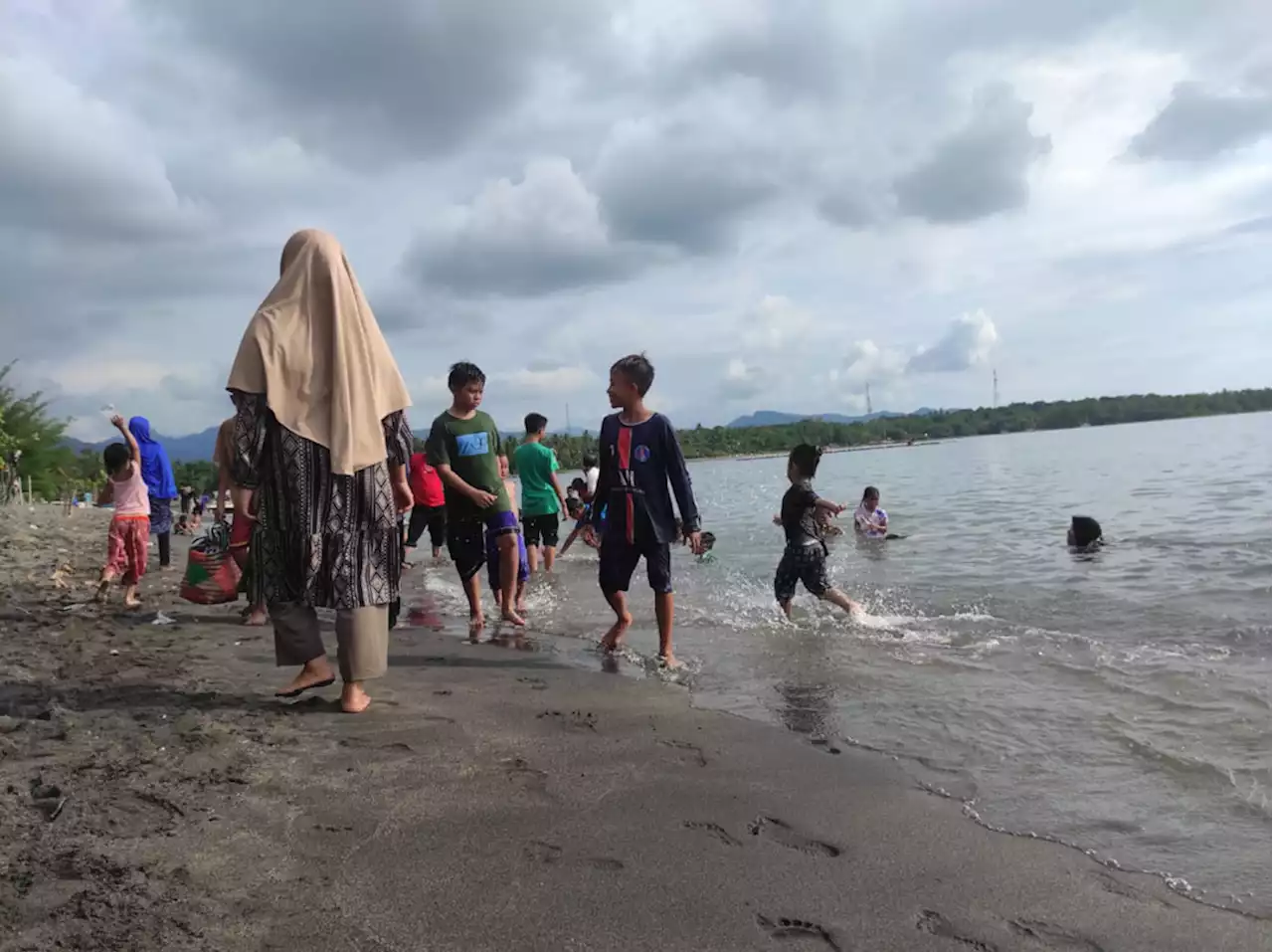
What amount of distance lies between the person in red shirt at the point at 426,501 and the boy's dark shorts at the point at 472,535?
3690 millimetres

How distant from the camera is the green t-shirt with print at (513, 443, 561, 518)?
27.6 feet

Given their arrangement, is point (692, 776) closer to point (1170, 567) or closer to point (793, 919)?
point (793, 919)

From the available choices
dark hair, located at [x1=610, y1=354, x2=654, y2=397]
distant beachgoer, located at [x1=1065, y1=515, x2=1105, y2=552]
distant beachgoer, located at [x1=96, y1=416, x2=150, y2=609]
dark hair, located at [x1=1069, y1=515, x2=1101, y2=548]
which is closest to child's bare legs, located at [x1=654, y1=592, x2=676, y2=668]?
dark hair, located at [x1=610, y1=354, x2=654, y2=397]

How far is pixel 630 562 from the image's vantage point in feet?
19.3

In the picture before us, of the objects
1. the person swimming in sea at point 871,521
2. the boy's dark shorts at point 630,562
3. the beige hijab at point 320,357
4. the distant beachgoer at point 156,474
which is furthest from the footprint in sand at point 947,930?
the person swimming in sea at point 871,521

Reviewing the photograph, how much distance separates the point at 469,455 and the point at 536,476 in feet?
6.98

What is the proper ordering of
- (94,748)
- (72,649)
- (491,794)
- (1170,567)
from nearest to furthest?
(491,794) < (94,748) < (72,649) < (1170,567)

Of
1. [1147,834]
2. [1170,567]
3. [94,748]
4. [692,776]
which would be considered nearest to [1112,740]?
[1147,834]

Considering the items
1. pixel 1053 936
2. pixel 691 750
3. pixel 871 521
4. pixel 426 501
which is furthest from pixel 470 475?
pixel 871 521

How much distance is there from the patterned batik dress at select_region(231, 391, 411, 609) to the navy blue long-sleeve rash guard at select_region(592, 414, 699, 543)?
206 centimetres

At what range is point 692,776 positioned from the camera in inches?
131

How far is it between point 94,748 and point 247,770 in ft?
2.23

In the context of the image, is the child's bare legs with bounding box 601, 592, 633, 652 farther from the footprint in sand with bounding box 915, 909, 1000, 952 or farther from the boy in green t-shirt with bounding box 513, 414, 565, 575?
the footprint in sand with bounding box 915, 909, 1000, 952

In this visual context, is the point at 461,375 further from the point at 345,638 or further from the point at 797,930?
the point at 797,930
